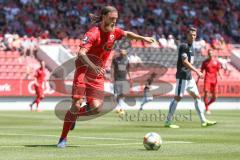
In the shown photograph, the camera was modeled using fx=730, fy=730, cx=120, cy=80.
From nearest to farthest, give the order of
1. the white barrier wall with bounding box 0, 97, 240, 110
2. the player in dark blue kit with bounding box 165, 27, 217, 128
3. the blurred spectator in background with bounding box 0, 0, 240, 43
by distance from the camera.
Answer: the player in dark blue kit with bounding box 165, 27, 217, 128
the white barrier wall with bounding box 0, 97, 240, 110
the blurred spectator in background with bounding box 0, 0, 240, 43

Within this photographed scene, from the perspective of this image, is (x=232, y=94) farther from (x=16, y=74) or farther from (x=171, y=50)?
(x=16, y=74)

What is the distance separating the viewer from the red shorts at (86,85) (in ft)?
43.5

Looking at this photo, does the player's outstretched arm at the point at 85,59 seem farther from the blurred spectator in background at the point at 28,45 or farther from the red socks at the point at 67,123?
the blurred spectator in background at the point at 28,45

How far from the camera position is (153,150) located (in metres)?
12.8

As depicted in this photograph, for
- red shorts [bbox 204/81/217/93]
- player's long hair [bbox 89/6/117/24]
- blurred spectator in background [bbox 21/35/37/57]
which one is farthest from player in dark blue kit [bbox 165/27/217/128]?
blurred spectator in background [bbox 21/35/37/57]

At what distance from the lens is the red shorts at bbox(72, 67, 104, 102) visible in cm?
1327

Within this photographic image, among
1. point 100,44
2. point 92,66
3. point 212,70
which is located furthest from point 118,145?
point 212,70

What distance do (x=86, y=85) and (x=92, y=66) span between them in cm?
73

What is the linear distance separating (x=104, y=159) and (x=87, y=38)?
113 inches

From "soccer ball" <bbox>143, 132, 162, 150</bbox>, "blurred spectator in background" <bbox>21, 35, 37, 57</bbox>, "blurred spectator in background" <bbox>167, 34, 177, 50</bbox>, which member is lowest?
"soccer ball" <bbox>143, 132, 162, 150</bbox>

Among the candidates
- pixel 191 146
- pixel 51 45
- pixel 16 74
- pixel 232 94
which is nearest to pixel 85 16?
pixel 51 45

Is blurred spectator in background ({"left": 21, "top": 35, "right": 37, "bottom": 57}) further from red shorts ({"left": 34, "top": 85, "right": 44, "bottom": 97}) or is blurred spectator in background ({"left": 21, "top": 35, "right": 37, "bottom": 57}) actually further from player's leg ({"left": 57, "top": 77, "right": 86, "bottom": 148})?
player's leg ({"left": 57, "top": 77, "right": 86, "bottom": 148})

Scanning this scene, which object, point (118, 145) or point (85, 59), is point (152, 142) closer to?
point (118, 145)

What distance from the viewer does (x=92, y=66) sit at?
12.9m
